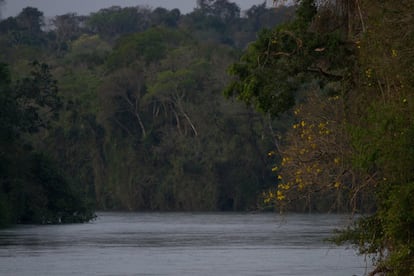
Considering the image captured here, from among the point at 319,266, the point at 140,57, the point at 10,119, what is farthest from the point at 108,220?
the point at 319,266

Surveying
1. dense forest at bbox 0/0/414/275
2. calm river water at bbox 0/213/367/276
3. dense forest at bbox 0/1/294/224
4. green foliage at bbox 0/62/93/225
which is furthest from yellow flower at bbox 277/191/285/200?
dense forest at bbox 0/1/294/224

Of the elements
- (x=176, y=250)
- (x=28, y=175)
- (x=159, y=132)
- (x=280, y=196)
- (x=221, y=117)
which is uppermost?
(x=280, y=196)

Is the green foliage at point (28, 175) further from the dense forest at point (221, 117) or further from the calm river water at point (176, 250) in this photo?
the calm river water at point (176, 250)

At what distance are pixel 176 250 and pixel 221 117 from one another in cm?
4228

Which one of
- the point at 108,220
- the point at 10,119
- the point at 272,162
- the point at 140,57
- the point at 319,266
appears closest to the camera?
the point at 319,266

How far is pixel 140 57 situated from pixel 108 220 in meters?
24.4

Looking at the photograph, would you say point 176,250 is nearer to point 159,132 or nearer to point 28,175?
point 28,175

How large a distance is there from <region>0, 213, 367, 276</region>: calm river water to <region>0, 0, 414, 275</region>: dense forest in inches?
68.9

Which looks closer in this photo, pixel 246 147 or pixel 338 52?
pixel 338 52

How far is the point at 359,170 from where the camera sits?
2014 centimetres

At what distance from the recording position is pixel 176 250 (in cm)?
3969

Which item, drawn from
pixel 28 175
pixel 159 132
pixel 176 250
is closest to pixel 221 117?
pixel 159 132

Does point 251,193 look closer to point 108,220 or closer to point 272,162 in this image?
point 272,162

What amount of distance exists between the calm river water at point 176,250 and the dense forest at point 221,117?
68.9 inches
